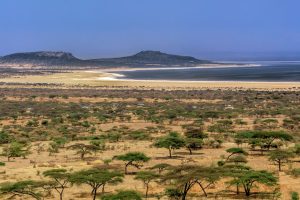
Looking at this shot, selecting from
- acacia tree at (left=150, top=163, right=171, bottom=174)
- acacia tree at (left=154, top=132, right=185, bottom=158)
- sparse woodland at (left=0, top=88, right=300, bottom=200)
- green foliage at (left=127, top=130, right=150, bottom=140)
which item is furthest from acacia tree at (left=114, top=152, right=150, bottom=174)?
green foliage at (left=127, top=130, right=150, bottom=140)

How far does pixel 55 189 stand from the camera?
2339 cm

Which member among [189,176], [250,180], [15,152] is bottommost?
[15,152]

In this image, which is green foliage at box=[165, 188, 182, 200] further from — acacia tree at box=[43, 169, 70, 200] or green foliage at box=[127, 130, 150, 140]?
green foliage at box=[127, 130, 150, 140]

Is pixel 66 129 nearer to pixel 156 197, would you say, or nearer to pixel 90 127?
pixel 90 127

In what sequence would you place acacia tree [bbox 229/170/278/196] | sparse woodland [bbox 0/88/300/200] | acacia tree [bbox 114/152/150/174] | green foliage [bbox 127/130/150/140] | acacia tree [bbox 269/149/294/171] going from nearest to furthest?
Answer: acacia tree [bbox 229/170/278/196] → sparse woodland [bbox 0/88/300/200] → acacia tree [bbox 269/149/294/171] → acacia tree [bbox 114/152/150/174] → green foliage [bbox 127/130/150/140]

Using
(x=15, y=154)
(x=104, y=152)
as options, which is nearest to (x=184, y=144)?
(x=104, y=152)

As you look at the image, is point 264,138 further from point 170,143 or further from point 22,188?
point 22,188

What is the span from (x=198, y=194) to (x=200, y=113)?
33954mm

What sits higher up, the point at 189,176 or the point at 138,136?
the point at 189,176

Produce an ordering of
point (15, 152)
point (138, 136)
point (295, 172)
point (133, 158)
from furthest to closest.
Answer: point (138, 136) < point (15, 152) < point (133, 158) < point (295, 172)

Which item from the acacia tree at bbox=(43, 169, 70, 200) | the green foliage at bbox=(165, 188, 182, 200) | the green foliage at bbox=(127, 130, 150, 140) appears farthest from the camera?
the green foliage at bbox=(127, 130, 150, 140)

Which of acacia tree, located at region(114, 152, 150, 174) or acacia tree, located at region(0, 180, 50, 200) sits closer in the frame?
acacia tree, located at region(0, 180, 50, 200)

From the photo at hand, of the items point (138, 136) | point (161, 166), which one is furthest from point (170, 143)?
point (161, 166)

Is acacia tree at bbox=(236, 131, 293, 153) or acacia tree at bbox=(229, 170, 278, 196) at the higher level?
acacia tree at bbox=(229, 170, 278, 196)
